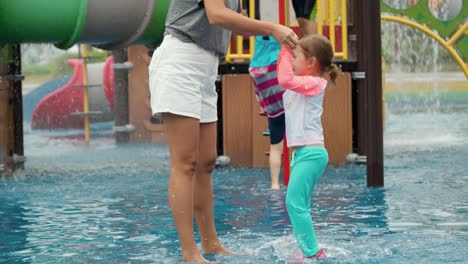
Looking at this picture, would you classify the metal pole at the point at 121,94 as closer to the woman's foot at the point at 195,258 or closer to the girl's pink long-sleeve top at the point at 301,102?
the girl's pink long-sleeve top at the point at 301,102

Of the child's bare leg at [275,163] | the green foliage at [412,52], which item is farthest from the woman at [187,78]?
the green foliage at [412,52]

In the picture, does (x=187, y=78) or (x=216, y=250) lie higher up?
(x=187, y=78)

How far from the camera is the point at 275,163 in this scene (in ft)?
24.3

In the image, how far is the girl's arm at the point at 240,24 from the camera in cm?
441

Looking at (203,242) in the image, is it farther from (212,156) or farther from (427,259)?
(427,259)

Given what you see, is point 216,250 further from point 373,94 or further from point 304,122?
point 373,94

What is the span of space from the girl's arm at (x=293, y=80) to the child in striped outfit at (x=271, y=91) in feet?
8.88

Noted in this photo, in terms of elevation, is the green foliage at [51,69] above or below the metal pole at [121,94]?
above

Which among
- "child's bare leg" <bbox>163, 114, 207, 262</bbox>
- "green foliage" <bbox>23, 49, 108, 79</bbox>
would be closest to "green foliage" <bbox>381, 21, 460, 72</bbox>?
"green foliage" <bbox>23, 49, 108, 79</bbox>

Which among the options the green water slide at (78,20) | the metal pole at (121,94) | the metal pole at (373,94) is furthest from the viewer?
the metal pole at (121,94)

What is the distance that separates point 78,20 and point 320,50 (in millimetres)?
2957

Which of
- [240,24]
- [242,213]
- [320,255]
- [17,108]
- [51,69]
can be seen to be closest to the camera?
[240,24]

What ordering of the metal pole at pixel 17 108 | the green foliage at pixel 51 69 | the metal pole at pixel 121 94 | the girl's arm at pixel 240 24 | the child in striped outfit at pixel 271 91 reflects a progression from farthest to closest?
the green foliage at pixel 51 69 < the metal pole at pixel 121 94 < the metal pole at pixel 17 108 < the child in striped outfit at pixel 271 91 < the girl's arm at pixel 240 24

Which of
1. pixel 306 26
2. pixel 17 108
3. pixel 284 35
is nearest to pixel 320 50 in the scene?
pixel 284 35
